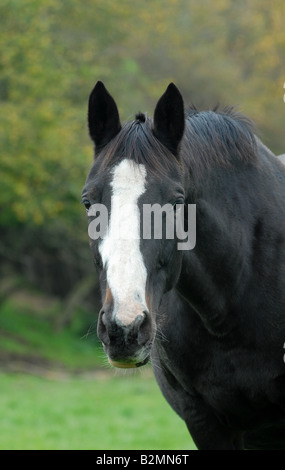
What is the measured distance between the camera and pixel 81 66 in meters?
23.6

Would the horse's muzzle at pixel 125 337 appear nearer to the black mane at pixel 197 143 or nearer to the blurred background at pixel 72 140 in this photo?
the black mane at pixel 197 143

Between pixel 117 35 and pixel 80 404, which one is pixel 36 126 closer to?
pixel 117 35

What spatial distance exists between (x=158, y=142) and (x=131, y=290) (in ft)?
2.68

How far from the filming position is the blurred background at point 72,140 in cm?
1420

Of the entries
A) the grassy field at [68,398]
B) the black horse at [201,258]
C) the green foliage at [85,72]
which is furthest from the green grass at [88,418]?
the green foliage at [85,72]

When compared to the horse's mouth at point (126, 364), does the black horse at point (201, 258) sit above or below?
above

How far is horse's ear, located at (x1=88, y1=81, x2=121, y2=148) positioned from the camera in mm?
3830

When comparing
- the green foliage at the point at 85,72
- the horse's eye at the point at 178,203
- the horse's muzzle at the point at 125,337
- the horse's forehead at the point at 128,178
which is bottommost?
the horse's muzzle at the point at 125,337

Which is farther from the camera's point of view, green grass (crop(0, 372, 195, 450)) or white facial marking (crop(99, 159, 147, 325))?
green grass (crop(0, 372, 195, 450))

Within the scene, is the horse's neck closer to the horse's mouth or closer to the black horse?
the black horse

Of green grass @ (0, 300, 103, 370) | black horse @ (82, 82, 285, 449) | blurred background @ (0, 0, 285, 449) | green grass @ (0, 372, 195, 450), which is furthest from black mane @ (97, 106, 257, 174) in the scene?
green grass @ (0, 300, 103, 370)

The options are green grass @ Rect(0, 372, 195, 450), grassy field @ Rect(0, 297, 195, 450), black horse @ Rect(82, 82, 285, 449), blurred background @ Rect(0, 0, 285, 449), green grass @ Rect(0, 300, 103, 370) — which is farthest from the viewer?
green grass @ Rect(0, 300, 103, 370)

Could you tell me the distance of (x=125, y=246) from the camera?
11.1ft

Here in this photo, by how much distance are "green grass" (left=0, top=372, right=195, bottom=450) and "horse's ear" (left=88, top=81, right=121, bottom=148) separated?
18.3 ft
